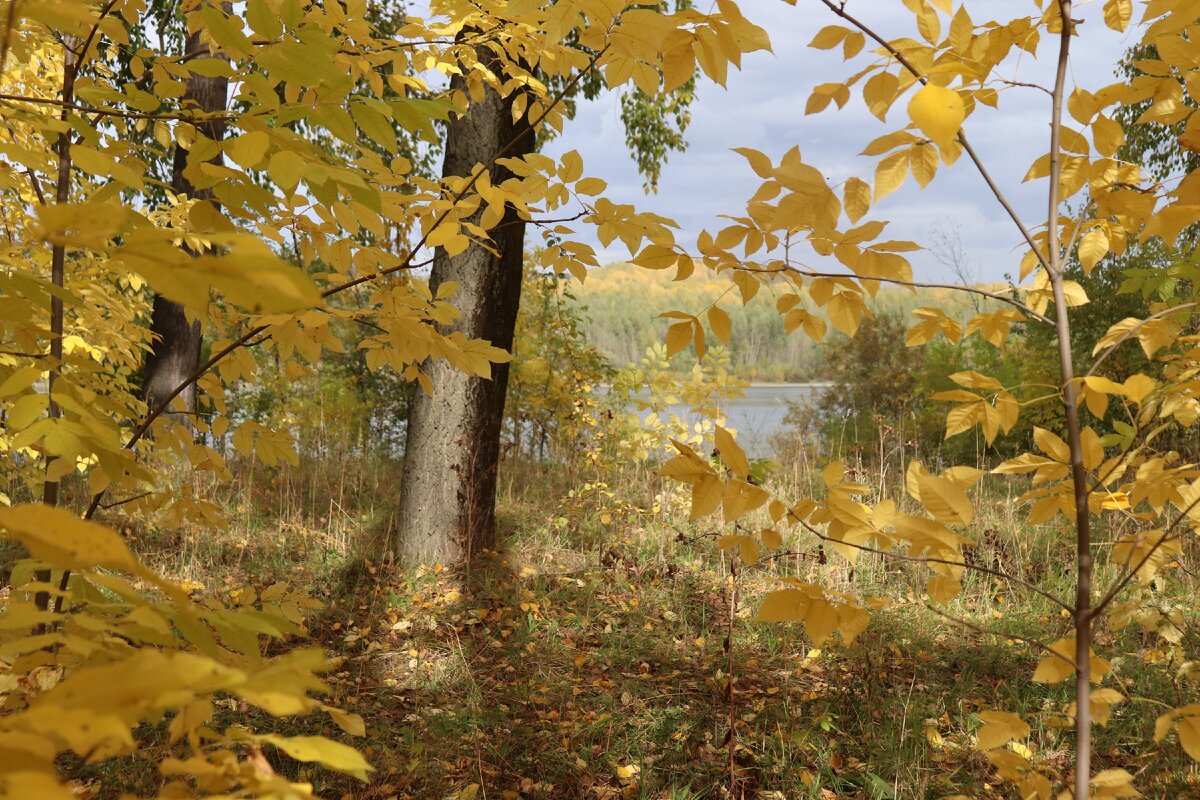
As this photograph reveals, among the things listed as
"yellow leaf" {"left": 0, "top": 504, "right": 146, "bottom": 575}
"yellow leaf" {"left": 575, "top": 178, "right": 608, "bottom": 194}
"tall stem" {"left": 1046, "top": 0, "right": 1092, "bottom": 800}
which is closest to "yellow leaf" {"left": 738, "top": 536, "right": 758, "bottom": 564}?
"tall stem" {"left": 1046, "top": 0, "right": 1092, "bottom": 800}

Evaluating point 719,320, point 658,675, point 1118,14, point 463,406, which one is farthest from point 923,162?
point 463,406

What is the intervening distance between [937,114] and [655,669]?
2569 mm

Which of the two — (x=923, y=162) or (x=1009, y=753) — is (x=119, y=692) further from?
(x=1009, y=753)

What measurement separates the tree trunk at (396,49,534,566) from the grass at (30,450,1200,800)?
0.22m

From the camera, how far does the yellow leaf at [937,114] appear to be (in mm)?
745

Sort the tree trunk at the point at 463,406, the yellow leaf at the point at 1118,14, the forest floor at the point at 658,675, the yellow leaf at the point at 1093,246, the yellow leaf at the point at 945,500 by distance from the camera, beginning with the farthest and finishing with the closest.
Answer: the tree trunk at the point at 463,406
the forest floor at the point at 658,675
the yellow leaf at the point at 1093,246
the yellow leaf at the point at 1118,14
the yellow leaf at the point at 945,500

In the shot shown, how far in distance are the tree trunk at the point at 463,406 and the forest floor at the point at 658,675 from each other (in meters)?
0.22

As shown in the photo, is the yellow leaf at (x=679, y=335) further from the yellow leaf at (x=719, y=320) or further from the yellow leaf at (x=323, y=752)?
the yellow leaf at (x=323, y=752)

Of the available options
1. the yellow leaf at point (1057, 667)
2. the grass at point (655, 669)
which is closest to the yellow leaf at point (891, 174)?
the yellow leaf at point (1057, 667)

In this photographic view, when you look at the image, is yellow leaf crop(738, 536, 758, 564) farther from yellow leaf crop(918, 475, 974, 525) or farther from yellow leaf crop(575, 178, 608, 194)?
yellow leaf crop(575, 178, 608, 194)

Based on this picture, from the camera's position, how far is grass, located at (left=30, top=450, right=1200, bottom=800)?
223 centimetres

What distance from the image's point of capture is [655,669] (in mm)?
2939

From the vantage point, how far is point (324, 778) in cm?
226

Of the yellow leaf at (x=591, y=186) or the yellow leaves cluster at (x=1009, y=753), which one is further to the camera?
the yellow leaf at (x=591, y=186)
